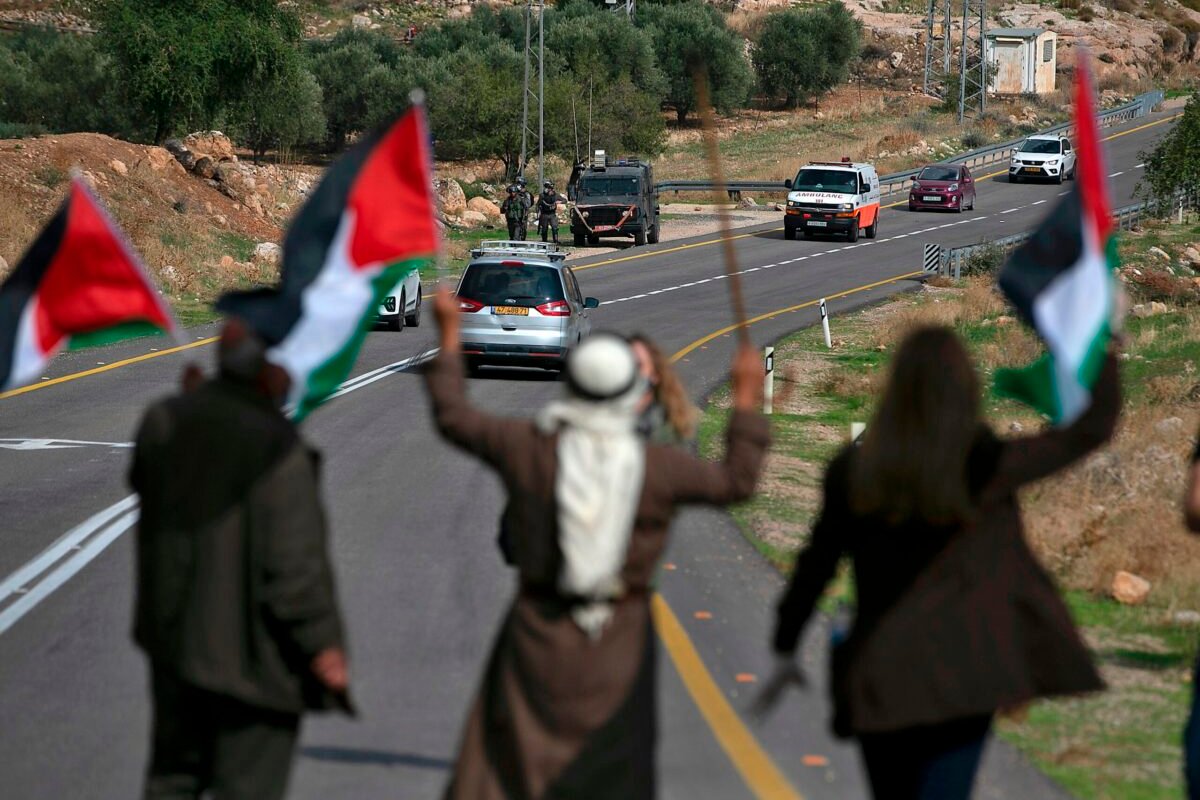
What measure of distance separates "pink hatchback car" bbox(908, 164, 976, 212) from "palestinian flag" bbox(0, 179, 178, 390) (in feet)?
189

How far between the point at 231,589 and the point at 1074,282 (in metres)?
2.74

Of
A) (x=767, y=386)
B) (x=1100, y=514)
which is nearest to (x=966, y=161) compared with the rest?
(x=767, y=386)

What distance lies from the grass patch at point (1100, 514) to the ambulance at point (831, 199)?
21033 millimetres

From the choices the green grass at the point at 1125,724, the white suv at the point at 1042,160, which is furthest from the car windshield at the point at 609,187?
the green grass at the point at 1125,724

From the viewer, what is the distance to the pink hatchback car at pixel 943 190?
6141 centimetres

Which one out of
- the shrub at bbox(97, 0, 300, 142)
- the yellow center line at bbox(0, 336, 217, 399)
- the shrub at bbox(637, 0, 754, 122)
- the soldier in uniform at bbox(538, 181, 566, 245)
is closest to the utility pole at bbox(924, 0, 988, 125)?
the shrub at bbox(637, 0, 754, 122)

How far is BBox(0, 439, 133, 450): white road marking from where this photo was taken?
55.7ft

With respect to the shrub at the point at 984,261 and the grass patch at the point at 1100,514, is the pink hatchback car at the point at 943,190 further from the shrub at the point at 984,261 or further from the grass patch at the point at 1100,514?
the grass patch at the point at 1100,514

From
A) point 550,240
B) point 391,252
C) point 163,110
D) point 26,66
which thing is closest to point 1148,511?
point 391,252

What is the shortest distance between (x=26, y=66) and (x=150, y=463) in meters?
79.9

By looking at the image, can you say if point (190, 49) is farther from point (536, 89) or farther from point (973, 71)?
point (973, 71)

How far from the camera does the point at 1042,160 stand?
6881 centimetres

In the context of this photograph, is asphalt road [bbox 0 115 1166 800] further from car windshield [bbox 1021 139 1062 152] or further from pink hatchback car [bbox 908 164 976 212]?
car windshield [bbox 1021 139 1062 152]

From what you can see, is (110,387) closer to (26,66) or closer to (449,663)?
(449,663)
